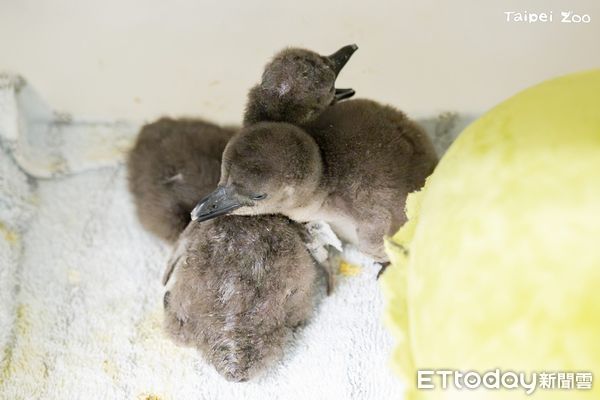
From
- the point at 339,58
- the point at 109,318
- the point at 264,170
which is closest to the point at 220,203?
the point at 264,170

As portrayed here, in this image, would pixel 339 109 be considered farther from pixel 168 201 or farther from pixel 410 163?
pixel 168 201

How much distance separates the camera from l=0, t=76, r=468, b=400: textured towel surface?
4.59 feet

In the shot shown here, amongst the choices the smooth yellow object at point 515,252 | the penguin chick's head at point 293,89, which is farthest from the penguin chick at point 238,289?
the smooth yellow object at point 515,252

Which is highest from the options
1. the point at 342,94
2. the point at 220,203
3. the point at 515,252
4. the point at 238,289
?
the point at 515,252

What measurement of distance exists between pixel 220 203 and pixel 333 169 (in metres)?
0.23

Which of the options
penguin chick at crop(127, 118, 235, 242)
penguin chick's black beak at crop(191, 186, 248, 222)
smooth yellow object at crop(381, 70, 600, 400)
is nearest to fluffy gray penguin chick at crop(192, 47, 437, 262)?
penguin chick's black beak at crop(191, 186, 248, 222)

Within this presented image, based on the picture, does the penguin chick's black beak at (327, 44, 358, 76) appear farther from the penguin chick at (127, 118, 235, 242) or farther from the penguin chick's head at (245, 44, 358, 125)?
the penguin chick at (127, 118, 235, 242)

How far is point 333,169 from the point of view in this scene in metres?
1.23

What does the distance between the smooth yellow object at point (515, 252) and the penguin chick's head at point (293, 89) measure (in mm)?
440

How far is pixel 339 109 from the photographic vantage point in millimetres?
1288

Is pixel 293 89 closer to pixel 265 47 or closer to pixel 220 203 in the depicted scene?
pixel 220 203

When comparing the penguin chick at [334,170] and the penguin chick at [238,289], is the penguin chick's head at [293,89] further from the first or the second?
the penguin chick at [238,289]

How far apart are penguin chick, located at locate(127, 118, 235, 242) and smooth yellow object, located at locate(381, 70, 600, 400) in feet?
2.22

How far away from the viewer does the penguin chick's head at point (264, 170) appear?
1.10 m
